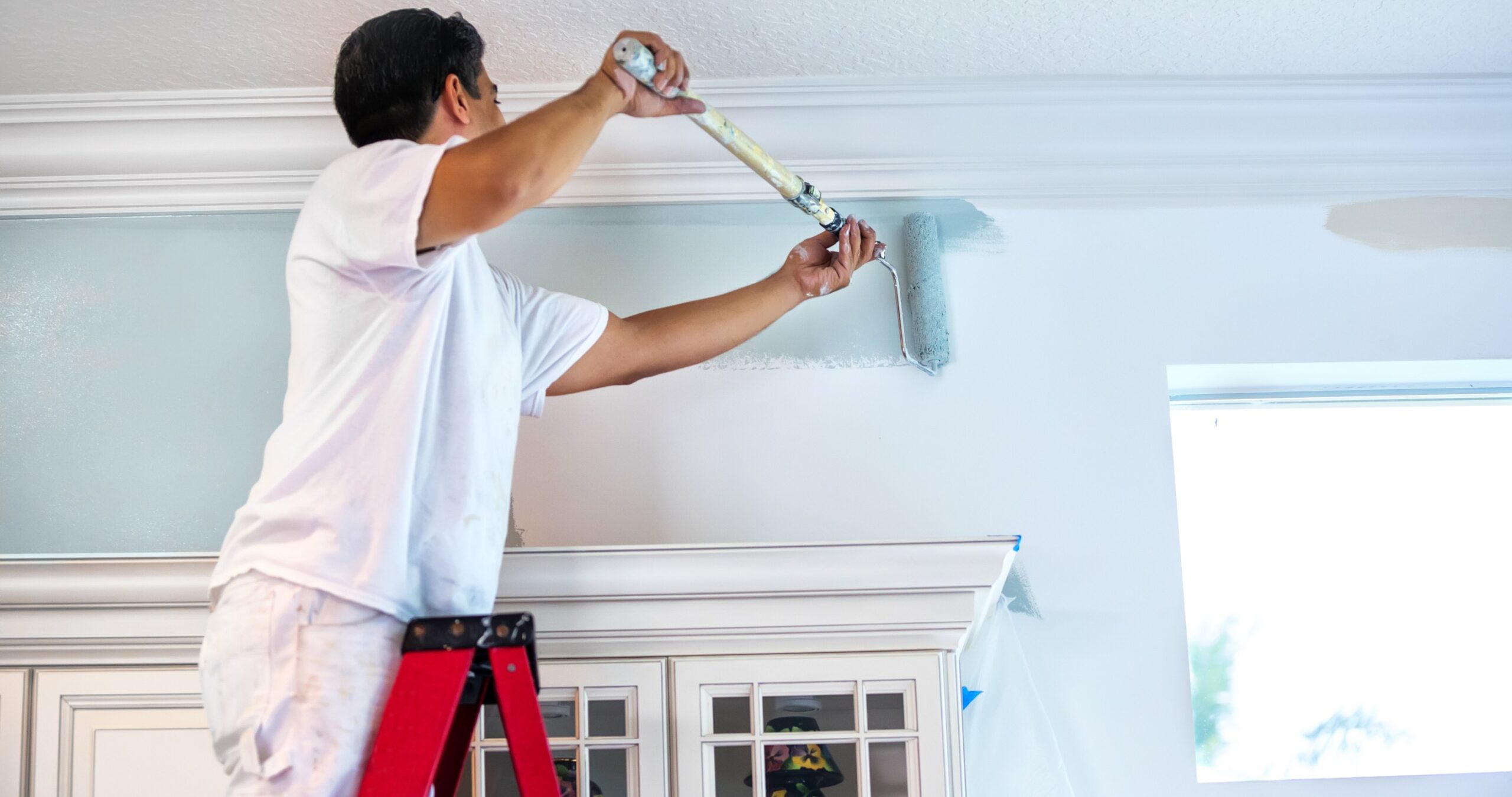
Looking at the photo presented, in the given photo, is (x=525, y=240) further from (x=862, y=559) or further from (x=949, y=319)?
(x=862, y=559)

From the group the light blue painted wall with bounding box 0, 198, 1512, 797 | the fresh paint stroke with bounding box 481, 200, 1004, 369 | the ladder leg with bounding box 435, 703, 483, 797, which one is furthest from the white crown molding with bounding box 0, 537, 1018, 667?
the fresh paint stroke with bounding box 481, 200, 1004, 369

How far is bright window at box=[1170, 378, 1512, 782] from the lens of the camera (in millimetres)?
1811

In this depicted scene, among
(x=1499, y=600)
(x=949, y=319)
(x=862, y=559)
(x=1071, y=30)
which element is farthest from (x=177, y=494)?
(x=1499, y=600)

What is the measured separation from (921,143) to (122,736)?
1.36 m

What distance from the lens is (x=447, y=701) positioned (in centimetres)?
94

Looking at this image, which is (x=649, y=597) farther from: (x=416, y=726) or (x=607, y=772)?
(x=416, y=726)

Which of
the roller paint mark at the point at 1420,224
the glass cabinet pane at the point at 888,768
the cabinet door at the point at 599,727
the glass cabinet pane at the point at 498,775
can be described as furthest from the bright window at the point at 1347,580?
the glass cabinet pane at the point at 498,775

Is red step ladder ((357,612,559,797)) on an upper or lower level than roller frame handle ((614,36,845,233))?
lower

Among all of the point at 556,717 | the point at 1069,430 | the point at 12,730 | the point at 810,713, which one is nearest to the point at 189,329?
the point at 12,730

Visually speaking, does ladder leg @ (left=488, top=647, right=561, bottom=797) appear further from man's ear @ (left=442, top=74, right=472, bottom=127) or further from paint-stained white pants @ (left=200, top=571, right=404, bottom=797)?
man's ear @ (left=442, top=74, right=472, bottom=127)

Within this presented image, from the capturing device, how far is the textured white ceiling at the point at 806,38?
1.57 metres

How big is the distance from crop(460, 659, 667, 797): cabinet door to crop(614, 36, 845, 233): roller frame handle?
0.58 metres

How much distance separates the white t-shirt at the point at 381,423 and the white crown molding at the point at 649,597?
0.58 feet

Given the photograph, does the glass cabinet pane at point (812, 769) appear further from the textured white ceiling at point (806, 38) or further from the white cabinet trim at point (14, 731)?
the textured white ceiling at point (806, 38)
